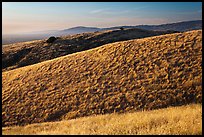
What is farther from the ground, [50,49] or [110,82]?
[50,49]

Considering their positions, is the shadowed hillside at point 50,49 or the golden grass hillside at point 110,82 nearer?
the golden grass hillside at point 110,82

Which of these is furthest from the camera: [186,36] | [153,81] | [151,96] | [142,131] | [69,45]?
[69,45]

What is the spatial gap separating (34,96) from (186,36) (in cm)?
1994

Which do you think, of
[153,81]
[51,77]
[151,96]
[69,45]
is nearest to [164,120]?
[151,96]

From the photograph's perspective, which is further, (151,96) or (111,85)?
(111,85)

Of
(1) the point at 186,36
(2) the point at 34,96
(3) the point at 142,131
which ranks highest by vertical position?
(1) the point at 186,36

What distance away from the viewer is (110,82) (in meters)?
27.6

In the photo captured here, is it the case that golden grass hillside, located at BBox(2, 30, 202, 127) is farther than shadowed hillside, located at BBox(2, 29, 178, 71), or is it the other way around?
shadowed hillside, located at BBox(2, 29, 178, 71)

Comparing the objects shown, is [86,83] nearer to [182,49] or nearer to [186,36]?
[182,49]

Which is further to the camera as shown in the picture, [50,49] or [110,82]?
[50,49]

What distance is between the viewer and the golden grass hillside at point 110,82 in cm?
2333

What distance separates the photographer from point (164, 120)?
50.1 feet

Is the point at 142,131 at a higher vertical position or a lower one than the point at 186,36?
lower

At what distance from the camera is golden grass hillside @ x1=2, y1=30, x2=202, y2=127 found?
23.3 m
